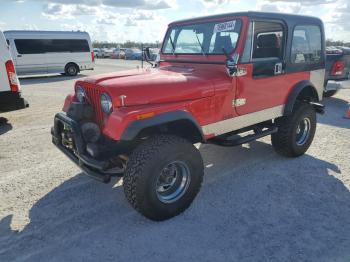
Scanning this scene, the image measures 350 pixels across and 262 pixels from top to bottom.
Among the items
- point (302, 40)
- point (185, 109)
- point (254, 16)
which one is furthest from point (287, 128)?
point (185, 109)

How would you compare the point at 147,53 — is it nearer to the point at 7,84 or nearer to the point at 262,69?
the point at 262,69

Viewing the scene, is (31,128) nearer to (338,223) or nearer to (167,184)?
(167,184)

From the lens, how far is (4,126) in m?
6.82

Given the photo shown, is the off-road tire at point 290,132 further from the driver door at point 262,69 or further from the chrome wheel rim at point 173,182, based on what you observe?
the chrome wheel rim at point 173,182

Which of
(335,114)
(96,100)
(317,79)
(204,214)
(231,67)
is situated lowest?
(335,114)

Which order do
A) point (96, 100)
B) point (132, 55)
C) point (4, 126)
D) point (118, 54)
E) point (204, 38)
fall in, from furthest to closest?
point (118, 54)
point (132, 55)
point (4, 126)
point (204, 38)
point (96, 100)

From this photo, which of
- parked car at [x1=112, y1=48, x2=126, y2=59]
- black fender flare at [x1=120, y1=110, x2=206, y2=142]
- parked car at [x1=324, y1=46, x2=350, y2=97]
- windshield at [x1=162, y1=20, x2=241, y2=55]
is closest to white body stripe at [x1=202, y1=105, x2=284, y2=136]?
black fender flare at [x1=120, y1=110, x2=206, y2=142]

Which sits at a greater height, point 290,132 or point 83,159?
point 83,159

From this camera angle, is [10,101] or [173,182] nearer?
[173,182]

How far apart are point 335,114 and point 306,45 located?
3847mm

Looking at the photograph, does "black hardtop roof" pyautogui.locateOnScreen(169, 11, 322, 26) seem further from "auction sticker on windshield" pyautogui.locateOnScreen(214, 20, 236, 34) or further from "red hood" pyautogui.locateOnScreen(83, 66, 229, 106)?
"red hood" pyautogui.locateOnScreen(83, 66, 229, 106)

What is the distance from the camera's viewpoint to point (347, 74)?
941 centimetres

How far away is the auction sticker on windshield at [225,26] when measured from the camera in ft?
12.9

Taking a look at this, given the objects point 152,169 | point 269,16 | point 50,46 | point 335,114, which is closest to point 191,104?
point 152,169
